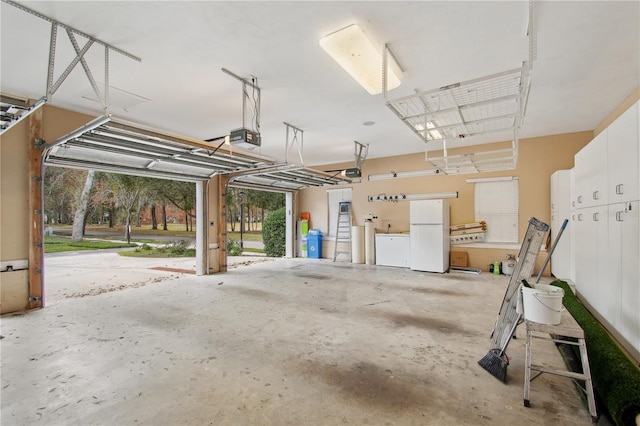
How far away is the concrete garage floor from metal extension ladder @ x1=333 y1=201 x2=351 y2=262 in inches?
153

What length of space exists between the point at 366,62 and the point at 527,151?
5421 millimetres

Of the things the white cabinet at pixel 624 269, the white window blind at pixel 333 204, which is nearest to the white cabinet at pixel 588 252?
the white cabinet at pixel 624 269

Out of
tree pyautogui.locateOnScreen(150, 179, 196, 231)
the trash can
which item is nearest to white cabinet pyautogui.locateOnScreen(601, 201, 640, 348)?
the trash can

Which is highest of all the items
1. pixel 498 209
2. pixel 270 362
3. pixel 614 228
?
pixel 498 209

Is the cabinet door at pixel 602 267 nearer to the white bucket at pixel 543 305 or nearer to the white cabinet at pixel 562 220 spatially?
the white bucket at pixel 543 305

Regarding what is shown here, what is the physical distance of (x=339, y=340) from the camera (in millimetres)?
3141

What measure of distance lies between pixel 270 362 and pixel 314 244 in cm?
674

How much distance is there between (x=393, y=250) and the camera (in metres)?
7.68

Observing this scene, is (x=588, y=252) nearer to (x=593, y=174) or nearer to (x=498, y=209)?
(x=593, y=174)

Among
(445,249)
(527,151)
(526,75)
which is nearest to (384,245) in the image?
(445,249)

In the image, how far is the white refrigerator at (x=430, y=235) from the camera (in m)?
6.69

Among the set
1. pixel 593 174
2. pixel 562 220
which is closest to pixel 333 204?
pixel 562 220

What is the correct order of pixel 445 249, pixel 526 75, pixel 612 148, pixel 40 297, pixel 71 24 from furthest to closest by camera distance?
pixel 445 249 < pixel 40 297 < pixel 612 148 < pixel 71 24 < pixel 526 75

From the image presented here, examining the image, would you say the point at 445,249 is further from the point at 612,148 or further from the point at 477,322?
the point at 612,148
